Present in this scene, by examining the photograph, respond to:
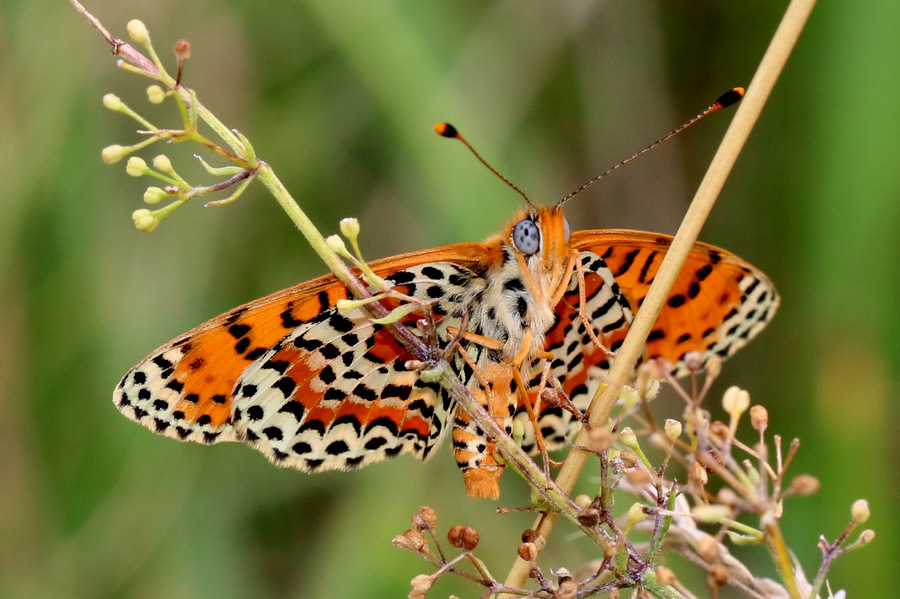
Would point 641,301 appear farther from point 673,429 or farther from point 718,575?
point 718,575

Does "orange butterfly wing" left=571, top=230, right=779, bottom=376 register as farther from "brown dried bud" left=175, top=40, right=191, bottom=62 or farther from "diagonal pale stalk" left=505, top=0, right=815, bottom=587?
"brown dried bud" left=175, top=40, right=191, bottom=62

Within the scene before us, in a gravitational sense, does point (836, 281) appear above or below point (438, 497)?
above

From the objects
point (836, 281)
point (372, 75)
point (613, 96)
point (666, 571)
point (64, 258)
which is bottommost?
point (64, 258)

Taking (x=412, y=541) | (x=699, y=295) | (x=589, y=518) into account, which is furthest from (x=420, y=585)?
(x=699, y=295)

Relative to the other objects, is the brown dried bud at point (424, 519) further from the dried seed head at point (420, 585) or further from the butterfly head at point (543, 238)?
the butterfly head at point (543, 238)

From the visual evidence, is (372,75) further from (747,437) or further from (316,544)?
(747,437)

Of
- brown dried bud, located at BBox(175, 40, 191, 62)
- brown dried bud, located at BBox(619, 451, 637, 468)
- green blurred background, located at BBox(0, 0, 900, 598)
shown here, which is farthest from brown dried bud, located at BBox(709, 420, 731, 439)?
green blurred background, located at BBox(0, 0, 900, 598)

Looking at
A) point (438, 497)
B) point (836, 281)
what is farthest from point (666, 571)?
point (438, 497)
